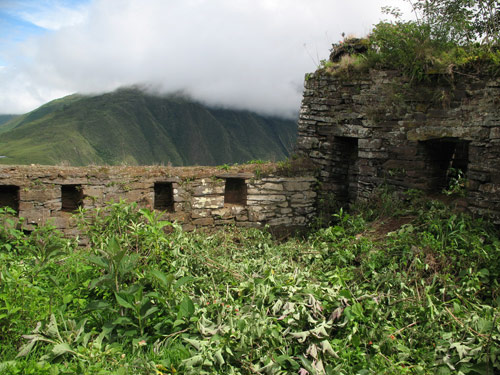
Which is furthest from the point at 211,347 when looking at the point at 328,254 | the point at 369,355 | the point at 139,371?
the point at 328,254

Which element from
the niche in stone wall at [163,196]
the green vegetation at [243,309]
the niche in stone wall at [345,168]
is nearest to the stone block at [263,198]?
the niche in stone wall at [345,168]

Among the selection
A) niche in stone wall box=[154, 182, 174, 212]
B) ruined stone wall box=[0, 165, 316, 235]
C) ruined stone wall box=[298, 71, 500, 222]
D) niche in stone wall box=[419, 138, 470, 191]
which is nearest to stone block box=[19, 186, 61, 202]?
ruined stone wall box=[0, 165, 316, 235]

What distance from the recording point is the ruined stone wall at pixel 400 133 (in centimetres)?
530

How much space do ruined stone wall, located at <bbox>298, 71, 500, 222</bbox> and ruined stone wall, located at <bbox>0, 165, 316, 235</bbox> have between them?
94cm

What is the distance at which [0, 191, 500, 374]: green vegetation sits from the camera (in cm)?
282

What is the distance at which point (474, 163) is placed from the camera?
5.41 metres

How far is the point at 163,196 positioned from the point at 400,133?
435 centimetres

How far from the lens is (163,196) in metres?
6.48

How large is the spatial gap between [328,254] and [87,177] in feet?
12.9

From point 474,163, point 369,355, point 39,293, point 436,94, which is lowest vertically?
point 369,355

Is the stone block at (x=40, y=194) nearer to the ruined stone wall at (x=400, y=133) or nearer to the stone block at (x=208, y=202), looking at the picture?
Result: the stone block at (x=208, y=202)

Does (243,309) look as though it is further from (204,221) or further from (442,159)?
(442,159)

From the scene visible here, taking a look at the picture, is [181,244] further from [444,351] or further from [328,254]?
[444,351]

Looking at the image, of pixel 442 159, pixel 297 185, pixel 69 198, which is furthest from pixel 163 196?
pixel 442 159
